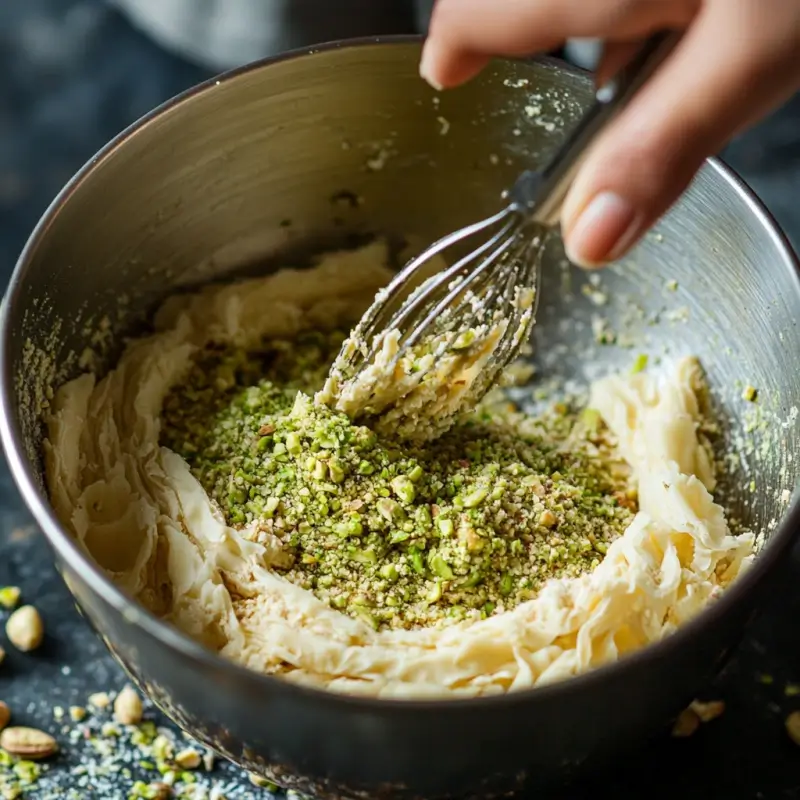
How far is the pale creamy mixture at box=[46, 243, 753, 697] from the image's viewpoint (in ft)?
2.79

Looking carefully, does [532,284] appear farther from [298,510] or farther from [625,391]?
[298,510]

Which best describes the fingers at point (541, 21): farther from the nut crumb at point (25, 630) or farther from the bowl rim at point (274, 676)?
the nut crumb at point (25, 630)

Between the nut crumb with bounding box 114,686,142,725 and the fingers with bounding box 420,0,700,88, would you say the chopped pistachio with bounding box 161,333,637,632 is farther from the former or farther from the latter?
the fingers with bounding box 420,0,700,88

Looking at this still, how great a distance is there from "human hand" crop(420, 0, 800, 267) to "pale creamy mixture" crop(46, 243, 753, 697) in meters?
0.31

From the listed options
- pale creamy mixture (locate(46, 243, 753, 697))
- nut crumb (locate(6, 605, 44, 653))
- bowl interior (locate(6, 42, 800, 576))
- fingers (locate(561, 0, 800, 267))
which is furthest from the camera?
nut crumb (locate(6, 605, 44, 653))

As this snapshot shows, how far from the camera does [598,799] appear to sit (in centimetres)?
98

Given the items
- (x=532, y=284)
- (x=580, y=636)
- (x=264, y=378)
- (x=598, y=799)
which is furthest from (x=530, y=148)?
(x=598, y=799)

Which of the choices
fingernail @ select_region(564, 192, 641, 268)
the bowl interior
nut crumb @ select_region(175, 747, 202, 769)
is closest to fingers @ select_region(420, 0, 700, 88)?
fingernail @ select_region(564, 192, 641, 268)

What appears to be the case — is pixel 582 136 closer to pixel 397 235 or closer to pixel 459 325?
pixel 459 325

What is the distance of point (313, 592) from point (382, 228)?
0.43 metres

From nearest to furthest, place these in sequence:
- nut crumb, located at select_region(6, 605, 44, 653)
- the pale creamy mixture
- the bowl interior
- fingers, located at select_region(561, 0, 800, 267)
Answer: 1. fingers, located at select_region(561, 0, 800, 267)
2. the pale creamy mixture
3. the bowl interior
4. nut crumb, located at select_region(6, 605, 44, 653)

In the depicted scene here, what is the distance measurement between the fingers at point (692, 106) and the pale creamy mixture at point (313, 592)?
33 centimetres

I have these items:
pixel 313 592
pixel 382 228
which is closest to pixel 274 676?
pixel 313 592

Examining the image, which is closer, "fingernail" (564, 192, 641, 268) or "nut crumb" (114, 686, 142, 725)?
"fingernail" (564, 192, 641, 268)
